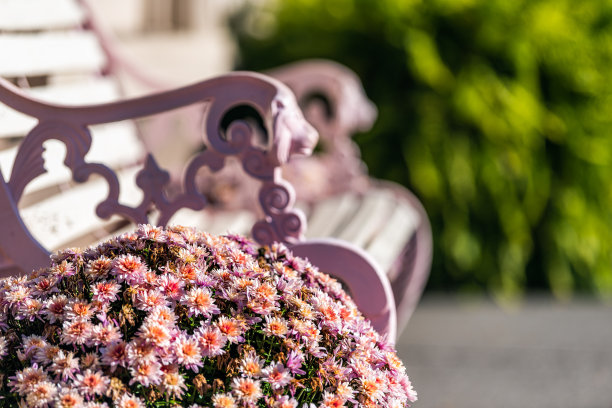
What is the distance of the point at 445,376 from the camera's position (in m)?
3.95

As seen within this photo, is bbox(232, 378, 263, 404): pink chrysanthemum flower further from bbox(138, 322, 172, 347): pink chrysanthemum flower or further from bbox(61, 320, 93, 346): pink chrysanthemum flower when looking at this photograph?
bbox(61, 320, 93, 346): pink chrysanthemum flower

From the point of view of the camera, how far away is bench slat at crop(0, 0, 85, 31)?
96.4 inches

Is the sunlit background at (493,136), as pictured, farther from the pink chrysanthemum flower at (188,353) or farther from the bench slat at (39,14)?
the pink chrysanthemum flower at (188,353)

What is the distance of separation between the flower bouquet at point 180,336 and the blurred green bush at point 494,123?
3.55 metres

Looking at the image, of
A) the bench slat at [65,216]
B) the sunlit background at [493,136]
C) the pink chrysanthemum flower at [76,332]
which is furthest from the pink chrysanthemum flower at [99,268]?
the sunlit background at [493,136]

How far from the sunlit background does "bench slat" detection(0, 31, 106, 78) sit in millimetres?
1827

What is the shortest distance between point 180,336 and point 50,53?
1.60m

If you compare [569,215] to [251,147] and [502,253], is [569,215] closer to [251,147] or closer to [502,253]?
[502,253]

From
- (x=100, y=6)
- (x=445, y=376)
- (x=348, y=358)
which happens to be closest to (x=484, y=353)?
(x=445, y=376)

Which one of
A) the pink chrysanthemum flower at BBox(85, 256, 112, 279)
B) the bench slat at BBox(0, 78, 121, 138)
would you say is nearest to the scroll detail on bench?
the bench slat at BBox(0, 78, 121, 138)

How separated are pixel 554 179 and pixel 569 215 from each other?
8.5 inches

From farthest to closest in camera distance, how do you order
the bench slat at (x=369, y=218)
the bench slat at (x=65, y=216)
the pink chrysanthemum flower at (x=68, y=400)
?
the bench slat at (x=369, y=218) < the bench slat at (x=65, y=216) < the pink chrysanthemum flower at (x=68, y=400)

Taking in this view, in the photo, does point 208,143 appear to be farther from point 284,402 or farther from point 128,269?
point 284,402

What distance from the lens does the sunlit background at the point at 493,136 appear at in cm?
496
